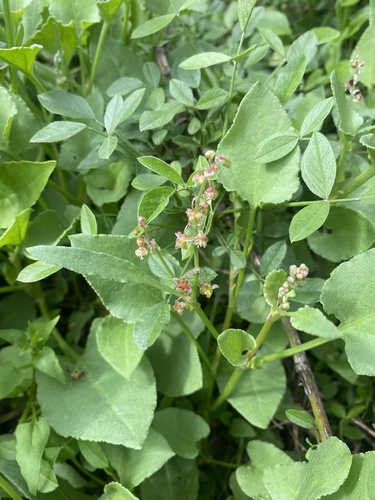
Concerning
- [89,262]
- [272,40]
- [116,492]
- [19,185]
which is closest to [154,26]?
[272,40]

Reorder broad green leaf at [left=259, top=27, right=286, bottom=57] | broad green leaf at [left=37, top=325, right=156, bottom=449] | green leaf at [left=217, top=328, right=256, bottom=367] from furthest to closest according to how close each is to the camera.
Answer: broad green leaf at [left=259, top=27, right=286, bottom=57]
broad green leaf at [left=37, top=325, right=156, bottom=449]
green leaf at [left=217, top=328, right=256, bottom=367]

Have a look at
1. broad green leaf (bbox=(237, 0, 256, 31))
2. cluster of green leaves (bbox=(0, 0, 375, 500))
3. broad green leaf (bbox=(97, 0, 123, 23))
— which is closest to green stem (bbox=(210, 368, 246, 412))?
cluster of green leaves (bbox=(0, 0, 375, 500))

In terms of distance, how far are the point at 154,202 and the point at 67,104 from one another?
226 mm

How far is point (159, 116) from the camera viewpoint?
2.46ft

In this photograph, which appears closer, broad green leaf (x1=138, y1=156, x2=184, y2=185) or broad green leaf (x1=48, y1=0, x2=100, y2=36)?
broad green leaf (x1=138, y1=156, x2=184, y2=185)

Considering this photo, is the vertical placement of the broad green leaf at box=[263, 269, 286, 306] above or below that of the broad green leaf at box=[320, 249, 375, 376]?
above

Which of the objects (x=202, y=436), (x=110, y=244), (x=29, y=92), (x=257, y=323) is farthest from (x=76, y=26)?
(x=202, y=436)

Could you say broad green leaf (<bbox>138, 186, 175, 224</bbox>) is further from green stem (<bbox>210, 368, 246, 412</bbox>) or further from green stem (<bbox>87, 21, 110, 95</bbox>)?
green stem (<bbox>87, 21, 110, 95</bbox>)

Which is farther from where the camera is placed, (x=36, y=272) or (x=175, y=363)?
(x=175, y=363)

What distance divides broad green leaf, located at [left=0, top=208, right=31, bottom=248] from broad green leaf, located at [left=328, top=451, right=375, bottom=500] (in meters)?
0.49

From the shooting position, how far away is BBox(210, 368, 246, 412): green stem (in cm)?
72

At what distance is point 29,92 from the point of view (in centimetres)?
95

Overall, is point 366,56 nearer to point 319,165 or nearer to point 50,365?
point 319,165

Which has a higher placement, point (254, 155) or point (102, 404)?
point (254, 155)
